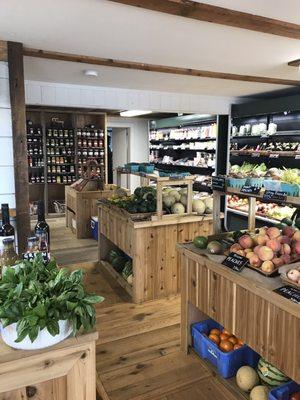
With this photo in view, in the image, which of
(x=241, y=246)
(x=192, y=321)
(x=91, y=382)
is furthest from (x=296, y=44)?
(x=91, y=382)

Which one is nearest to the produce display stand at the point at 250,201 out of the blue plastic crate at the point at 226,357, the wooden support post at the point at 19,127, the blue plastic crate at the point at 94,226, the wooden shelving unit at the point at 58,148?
the blue plastic crate at the point at 226,357

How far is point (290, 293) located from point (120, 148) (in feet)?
30.7

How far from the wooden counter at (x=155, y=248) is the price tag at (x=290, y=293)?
1.90 metres

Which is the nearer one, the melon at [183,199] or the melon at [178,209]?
the melon at [178,209]

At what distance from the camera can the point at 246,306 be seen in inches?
80.7

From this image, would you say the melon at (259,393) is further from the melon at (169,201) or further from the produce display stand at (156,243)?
the melon at (169,201)

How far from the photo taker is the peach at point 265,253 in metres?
2.07

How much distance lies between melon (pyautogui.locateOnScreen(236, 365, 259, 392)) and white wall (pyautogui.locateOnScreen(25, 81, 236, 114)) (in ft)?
14.1

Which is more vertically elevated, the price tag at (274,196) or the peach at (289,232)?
the price tag at (274,196)

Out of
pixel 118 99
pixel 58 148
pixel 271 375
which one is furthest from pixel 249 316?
pixel 58 148

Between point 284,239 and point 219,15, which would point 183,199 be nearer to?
point 284,239

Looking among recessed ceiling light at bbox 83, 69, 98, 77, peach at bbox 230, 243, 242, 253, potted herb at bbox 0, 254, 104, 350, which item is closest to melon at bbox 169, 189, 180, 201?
peach at bbox 230, 243, 242, 253

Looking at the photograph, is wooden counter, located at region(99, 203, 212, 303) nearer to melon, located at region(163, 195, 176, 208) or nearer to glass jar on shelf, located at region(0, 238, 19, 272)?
melon, located at region(163, 195, 176, 208)

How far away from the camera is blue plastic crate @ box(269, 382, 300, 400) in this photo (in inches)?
77.2
